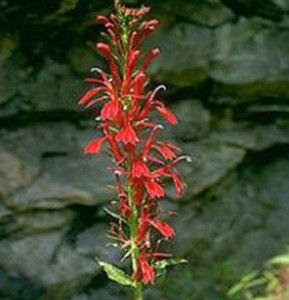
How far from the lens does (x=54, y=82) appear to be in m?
5.14

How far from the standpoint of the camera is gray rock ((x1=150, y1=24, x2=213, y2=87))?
5453mm

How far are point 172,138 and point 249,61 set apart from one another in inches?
32.9

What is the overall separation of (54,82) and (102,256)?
4.05 feet

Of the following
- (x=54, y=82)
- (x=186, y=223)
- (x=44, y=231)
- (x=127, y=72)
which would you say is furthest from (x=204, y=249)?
(x=127, y=72)

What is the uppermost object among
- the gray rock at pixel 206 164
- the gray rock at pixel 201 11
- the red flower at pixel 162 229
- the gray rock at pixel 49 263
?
the gray rock at pixel 201 11

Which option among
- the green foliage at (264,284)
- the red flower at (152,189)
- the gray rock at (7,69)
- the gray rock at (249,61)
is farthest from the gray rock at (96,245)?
the red flower at (152,189)

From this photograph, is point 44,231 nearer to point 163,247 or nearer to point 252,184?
point 163,247

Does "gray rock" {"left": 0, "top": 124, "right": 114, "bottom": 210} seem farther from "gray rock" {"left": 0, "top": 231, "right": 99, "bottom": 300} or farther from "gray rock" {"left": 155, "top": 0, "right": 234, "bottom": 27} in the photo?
"gray rock" {"left": 155, "top": 0, "right": 234, "bottom": 27}

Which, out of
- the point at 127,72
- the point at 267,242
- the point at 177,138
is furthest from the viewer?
the point at 267,242

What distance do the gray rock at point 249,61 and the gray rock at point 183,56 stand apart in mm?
90

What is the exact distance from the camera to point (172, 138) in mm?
5625

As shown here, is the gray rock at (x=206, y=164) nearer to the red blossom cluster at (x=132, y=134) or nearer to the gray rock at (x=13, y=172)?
the gray rock at (x=13, y=172)

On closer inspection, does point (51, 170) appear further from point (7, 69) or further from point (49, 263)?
point (7, 69)

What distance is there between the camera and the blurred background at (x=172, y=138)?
500 centimetres
